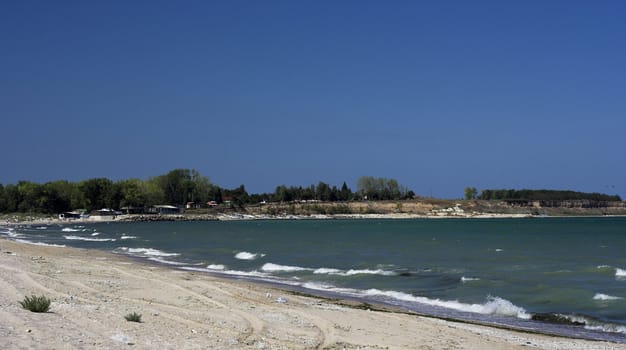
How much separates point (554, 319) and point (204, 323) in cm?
1242

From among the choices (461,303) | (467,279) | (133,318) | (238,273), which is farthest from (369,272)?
(133,318)

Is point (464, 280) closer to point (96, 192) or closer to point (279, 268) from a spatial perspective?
point (279, 268)

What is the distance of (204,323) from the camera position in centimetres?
1450

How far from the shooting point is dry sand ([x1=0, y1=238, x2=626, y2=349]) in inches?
454

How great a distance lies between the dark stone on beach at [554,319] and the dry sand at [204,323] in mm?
3665

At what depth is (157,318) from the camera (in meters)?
14.5

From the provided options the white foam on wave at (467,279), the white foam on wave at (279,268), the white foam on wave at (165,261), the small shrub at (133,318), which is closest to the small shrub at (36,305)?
the small shrub at (133,318)

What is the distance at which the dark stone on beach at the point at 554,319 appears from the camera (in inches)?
792

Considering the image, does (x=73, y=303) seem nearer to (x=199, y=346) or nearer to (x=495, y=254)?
(x=199, y=346)

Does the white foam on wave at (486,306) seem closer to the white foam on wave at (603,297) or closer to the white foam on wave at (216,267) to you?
the white foam on wave at (603,297)

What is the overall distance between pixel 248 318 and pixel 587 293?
645 inches

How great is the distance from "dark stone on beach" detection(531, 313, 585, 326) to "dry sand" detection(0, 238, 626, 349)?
3665mm

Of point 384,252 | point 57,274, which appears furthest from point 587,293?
point 384,252

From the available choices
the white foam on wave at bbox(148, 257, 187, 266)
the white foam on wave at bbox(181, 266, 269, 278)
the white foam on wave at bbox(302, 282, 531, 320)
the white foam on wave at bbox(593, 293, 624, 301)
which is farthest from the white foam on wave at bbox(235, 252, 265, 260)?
the white foam on wave at bbox(593, 293, 624, 301)
